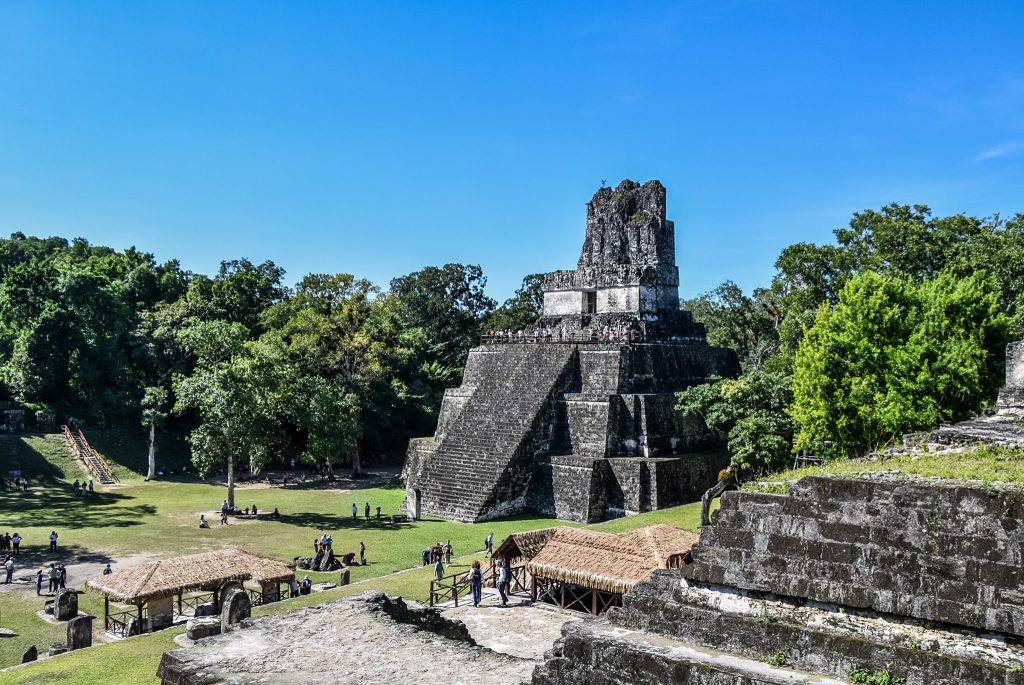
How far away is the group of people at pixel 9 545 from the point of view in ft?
61.5

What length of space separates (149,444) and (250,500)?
9.03 metres

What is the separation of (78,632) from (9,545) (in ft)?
27.3

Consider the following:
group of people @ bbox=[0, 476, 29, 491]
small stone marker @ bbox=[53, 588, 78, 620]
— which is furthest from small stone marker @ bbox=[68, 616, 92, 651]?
group of people @ bbox=[0, 476, 29, 491]

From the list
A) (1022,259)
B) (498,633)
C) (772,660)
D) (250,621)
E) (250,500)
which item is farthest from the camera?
(250,500)

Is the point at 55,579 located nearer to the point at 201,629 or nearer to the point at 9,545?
the point at 9,545

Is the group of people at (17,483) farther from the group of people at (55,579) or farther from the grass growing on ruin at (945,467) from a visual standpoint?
the grass growing on ruin at (945,467)

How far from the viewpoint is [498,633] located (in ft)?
42.8

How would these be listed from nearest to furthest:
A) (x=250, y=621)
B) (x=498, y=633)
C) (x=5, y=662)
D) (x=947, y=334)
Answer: (x=250, y=621), (x=5, y=662), (x=498, y=633), (x=947, y=334)

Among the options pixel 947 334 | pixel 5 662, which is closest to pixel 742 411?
pixel 947 334

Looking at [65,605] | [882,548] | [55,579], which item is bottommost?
[65,605]

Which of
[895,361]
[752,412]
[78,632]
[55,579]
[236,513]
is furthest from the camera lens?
[236,513]

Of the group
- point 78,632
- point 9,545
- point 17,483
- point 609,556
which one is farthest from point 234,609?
point 17,483

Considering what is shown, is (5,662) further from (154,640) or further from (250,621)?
(250,621)

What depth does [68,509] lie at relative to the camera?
24.5 meters
